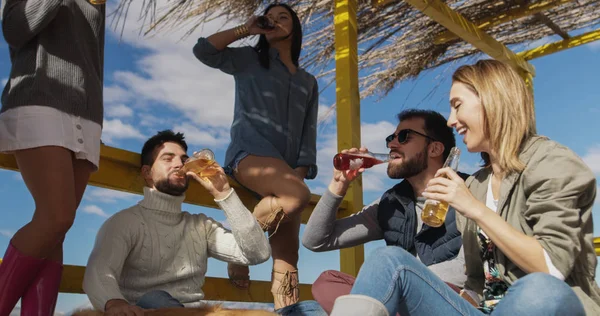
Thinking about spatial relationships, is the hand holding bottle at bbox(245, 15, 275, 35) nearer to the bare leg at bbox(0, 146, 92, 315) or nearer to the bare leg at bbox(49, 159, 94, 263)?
the bare leg at bbox(49, 159, 94, 263)

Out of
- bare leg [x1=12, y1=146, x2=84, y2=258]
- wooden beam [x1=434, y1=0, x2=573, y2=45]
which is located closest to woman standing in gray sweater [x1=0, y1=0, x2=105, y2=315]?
bare leg [x1=12, y1=146, x2=84, y2=258]

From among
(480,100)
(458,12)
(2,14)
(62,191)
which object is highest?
(458,12)

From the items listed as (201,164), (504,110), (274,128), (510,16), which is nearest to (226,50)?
(274,128)

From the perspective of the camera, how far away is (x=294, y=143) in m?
3.83

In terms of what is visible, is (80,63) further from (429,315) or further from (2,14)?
(429,315)

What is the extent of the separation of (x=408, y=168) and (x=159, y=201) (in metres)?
1.20

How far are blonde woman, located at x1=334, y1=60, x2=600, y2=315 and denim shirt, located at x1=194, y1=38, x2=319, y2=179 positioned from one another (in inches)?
59.9

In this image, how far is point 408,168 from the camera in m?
3.22

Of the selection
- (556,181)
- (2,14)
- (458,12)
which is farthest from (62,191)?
(458,12)

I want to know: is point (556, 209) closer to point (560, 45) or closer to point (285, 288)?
point (285, 288)

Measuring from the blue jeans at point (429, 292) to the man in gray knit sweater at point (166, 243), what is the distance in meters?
1.22

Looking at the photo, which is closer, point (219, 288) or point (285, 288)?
point (285, 288)

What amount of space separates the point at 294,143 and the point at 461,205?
191cm

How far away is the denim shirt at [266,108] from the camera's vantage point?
3.67m
